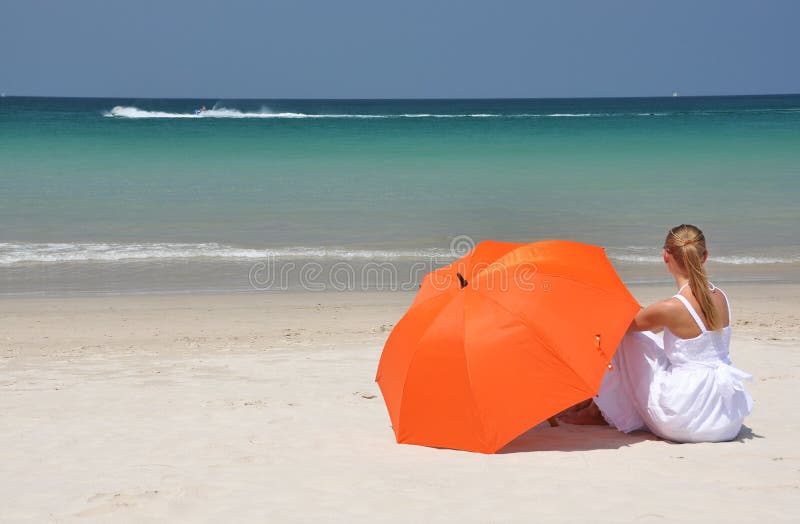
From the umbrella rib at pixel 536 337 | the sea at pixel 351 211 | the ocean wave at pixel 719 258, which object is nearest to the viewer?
the umbrella rib at pixel 536 337

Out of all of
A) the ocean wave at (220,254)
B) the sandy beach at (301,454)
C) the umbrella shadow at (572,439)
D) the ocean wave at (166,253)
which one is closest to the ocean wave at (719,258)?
the ocean wave at (220,254)

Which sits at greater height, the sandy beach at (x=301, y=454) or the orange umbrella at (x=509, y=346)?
the orange umbrella at (x=509, y=346)

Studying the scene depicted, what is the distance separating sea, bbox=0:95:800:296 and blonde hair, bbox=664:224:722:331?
239 inches

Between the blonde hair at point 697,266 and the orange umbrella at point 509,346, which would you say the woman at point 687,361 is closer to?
the blonde hair at point 697,266

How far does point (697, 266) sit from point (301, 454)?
2.44 meters

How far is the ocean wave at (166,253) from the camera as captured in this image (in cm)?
1202

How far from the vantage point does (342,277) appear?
1086cm

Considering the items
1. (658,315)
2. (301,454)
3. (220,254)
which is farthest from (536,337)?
(220,254)

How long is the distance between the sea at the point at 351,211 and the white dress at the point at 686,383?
19.5ft

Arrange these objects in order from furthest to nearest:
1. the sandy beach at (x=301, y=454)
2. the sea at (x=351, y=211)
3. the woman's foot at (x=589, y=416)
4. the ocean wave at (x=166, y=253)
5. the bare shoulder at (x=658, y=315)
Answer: the ocean wave at (x=166, y=253), the sea at (x=351, y=211), the woman's foot at (x=589, y=416), the bare shoulder at (x=658, y=315), the sandy beach at (x=301, y=454)

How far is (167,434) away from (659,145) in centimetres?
3372

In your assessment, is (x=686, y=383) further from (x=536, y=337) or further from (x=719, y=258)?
(x=719, y=258)

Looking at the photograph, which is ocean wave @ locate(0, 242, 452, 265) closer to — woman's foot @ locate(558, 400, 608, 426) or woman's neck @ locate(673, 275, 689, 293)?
woman's foot @ locate(558, 400, 608, 426)

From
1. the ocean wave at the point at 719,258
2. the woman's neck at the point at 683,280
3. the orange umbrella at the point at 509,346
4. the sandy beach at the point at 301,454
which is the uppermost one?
the woman's neck at the point at 683,280
